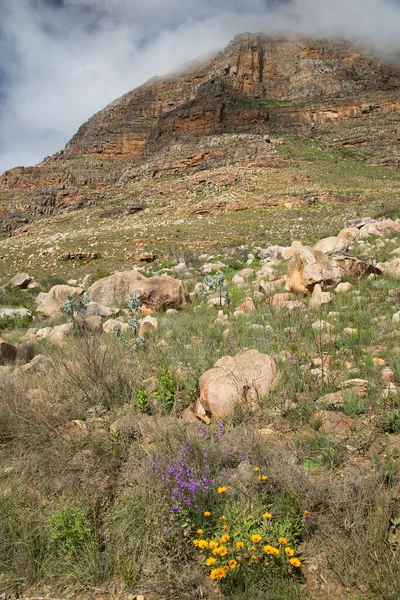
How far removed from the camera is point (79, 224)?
30047 mm

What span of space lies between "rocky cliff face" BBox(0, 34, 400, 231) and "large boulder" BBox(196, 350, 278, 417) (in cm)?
4183

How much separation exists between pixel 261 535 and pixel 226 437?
678 millimetres

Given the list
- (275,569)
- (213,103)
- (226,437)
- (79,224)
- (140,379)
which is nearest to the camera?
(275,569)

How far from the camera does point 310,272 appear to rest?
573 cm

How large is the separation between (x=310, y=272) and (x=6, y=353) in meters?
4.39

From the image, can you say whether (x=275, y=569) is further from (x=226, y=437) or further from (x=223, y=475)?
(x=226, y=437)

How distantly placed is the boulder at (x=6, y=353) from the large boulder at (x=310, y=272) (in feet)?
13.4

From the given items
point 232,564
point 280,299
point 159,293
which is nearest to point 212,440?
point 232,564

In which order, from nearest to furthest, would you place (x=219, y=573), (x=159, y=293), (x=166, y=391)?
(x=219, y=573) → (x=166, y=391) → (x=159, y=293)

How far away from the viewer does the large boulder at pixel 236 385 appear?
103 inches

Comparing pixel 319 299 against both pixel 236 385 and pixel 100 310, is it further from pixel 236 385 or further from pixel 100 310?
pixel 100 310

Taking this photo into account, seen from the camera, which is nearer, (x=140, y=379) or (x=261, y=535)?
(x=261, y=535)

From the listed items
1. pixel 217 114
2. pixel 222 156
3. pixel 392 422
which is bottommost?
pixel 392 422

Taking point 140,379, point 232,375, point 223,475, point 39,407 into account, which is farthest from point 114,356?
point 223,475
